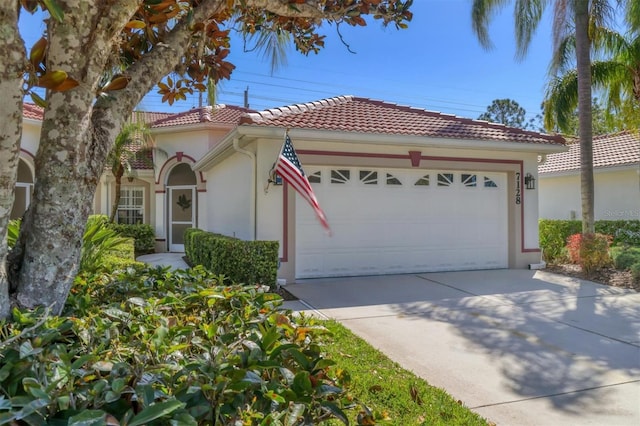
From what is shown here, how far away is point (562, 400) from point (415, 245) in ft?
21.7

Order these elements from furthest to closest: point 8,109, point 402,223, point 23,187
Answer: point 23,187 → point 402,223 → point 8,109

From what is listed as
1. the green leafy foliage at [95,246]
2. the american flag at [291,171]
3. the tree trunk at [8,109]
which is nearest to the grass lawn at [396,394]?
the tree trunk at [8,109]

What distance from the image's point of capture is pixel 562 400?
3.81 m

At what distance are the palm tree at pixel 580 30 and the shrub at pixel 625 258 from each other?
31.2 inches

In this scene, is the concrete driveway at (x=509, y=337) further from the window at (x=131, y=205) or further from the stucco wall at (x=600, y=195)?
the window at (x=131, y=205)

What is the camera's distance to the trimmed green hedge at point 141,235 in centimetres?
1648

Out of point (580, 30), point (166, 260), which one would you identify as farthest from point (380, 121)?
point (166, 260)

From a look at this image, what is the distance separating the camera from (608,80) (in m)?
12.6

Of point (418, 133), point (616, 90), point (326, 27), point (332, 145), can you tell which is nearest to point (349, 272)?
point (332, 145)

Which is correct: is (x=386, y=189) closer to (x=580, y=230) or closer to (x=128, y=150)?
(x=580, y=230)

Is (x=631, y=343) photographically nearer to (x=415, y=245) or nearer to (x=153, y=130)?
(x=415, y=245)

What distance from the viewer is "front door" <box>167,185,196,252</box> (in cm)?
1717

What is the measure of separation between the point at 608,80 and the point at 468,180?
19.2 ft

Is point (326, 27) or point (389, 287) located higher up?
point (326, 27)
